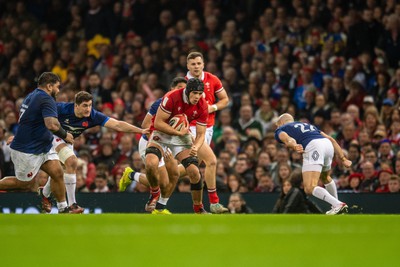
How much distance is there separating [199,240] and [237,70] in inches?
477

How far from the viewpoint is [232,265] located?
871cm

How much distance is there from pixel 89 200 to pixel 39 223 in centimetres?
662

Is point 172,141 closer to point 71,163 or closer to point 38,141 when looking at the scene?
point 71,163

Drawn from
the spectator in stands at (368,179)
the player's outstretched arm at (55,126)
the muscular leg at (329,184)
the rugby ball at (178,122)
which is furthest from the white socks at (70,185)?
the spectator in stands at (368,179)

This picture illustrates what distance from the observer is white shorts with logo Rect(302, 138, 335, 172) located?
14.5m

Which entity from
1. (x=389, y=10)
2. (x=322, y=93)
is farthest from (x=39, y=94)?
(x=389, y=10)

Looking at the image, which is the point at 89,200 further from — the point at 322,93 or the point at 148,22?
the point at 148,22

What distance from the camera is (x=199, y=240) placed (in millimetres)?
9469

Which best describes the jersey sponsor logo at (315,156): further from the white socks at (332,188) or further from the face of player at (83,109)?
the face of player at (83,109)

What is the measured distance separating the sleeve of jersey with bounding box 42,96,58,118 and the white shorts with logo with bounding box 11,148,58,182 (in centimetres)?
68

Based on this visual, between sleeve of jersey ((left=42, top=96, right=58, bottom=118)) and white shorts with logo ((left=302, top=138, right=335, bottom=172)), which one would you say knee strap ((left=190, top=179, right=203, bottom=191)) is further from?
sleeve of jersey ((left=42, top=96, right=58, bottom=118))

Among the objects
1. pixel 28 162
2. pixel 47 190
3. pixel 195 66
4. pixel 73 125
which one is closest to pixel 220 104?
pixel 195 66

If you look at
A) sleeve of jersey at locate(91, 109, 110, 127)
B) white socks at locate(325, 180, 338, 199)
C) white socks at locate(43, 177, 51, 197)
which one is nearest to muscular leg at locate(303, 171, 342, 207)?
white socks at locate(325, 180, 338, 199)

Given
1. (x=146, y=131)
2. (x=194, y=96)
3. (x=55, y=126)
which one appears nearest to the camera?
(x=55, y=126)
